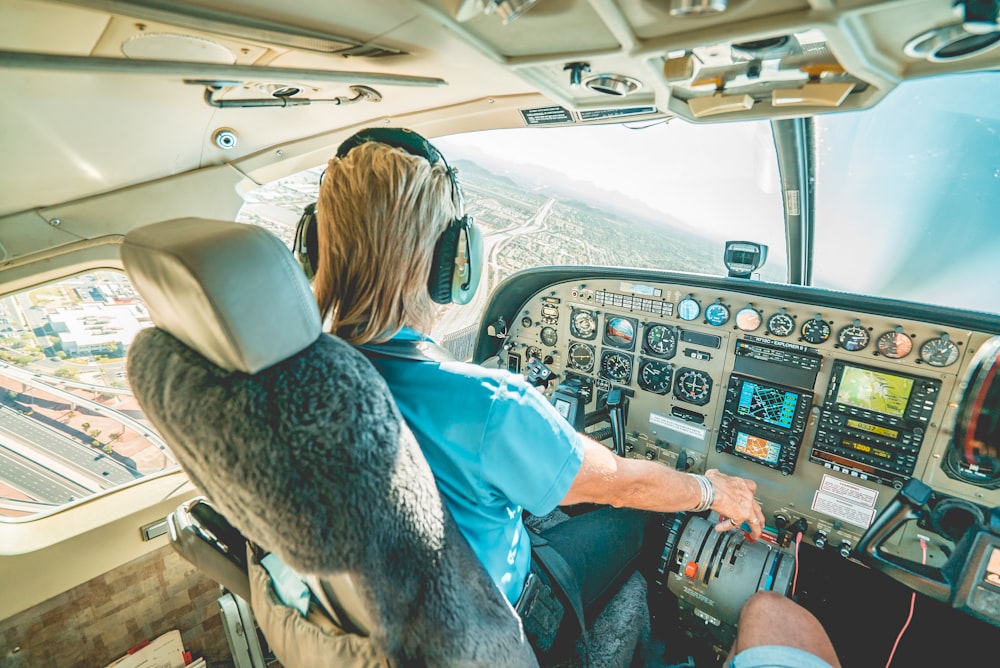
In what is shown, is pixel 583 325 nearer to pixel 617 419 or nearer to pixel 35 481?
pixel 617 419

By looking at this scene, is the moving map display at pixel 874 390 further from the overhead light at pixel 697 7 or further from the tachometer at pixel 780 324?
the overhead light at pixel 697 7

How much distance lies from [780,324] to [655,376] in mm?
642

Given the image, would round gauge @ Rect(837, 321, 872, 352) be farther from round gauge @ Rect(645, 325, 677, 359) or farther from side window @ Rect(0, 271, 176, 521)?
side window @ Rect(0, 271, 176, 521)

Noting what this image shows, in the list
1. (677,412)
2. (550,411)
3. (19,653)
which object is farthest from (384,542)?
(677,412)

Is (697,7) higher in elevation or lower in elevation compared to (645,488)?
higher

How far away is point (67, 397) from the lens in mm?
1975

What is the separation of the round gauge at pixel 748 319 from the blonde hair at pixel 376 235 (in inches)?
65.7

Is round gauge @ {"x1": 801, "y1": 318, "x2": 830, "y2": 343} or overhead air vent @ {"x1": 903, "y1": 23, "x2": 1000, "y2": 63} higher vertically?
overhead air vent @ {"x1": 903, "y1": 23, "x2": 1000, "y2": 63}

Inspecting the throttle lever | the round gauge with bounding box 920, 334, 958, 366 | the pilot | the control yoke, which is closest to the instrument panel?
the round gauge with bounding box 920, 334, 958, 366

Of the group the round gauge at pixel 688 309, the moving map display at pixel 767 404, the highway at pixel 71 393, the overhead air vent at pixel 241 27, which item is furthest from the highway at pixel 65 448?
the moving map display at pixel 767 404

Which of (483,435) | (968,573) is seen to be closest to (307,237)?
(483,435)

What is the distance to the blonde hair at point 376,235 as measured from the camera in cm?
101

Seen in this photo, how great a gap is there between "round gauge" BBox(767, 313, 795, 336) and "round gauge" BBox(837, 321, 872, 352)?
0.18m

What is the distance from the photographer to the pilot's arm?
1.08 meters
